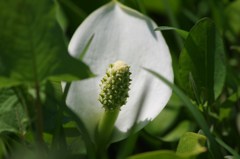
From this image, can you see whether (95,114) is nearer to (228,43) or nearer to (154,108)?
(154,108)

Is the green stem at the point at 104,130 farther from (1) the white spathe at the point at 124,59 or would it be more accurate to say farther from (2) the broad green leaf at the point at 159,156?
(2) the broad green leaf at the point at 159,156

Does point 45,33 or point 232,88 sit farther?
point 232,88

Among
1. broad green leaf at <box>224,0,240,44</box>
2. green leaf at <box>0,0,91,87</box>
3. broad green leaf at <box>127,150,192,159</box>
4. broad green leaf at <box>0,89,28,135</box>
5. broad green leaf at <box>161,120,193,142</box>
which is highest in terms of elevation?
green leaf at <box>0,0,91,87</box>

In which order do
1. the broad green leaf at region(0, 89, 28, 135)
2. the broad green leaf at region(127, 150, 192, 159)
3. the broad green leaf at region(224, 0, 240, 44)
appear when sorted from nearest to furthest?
the broad green leaf at region(127, 150, 192, 159) → the broad green leaf at region(0, 89, 28, 135) → the broad green leaf at region(224, 0, 240, 44)

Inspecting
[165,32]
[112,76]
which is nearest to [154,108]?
[112,76]

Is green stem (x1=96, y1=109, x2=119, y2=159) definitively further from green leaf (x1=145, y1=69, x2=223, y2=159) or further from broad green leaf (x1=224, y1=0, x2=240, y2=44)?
broad green leaf (x1=224, y1=0, x2=240, y2=44)

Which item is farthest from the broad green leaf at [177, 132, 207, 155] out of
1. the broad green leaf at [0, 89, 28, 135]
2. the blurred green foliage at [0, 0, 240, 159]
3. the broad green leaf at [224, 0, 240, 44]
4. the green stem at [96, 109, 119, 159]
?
the broad green leaf at [224, 0, 240, 44]

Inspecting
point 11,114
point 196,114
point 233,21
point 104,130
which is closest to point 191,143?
point 196,114

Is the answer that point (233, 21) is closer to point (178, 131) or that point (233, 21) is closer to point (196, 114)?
point (178, 131)
